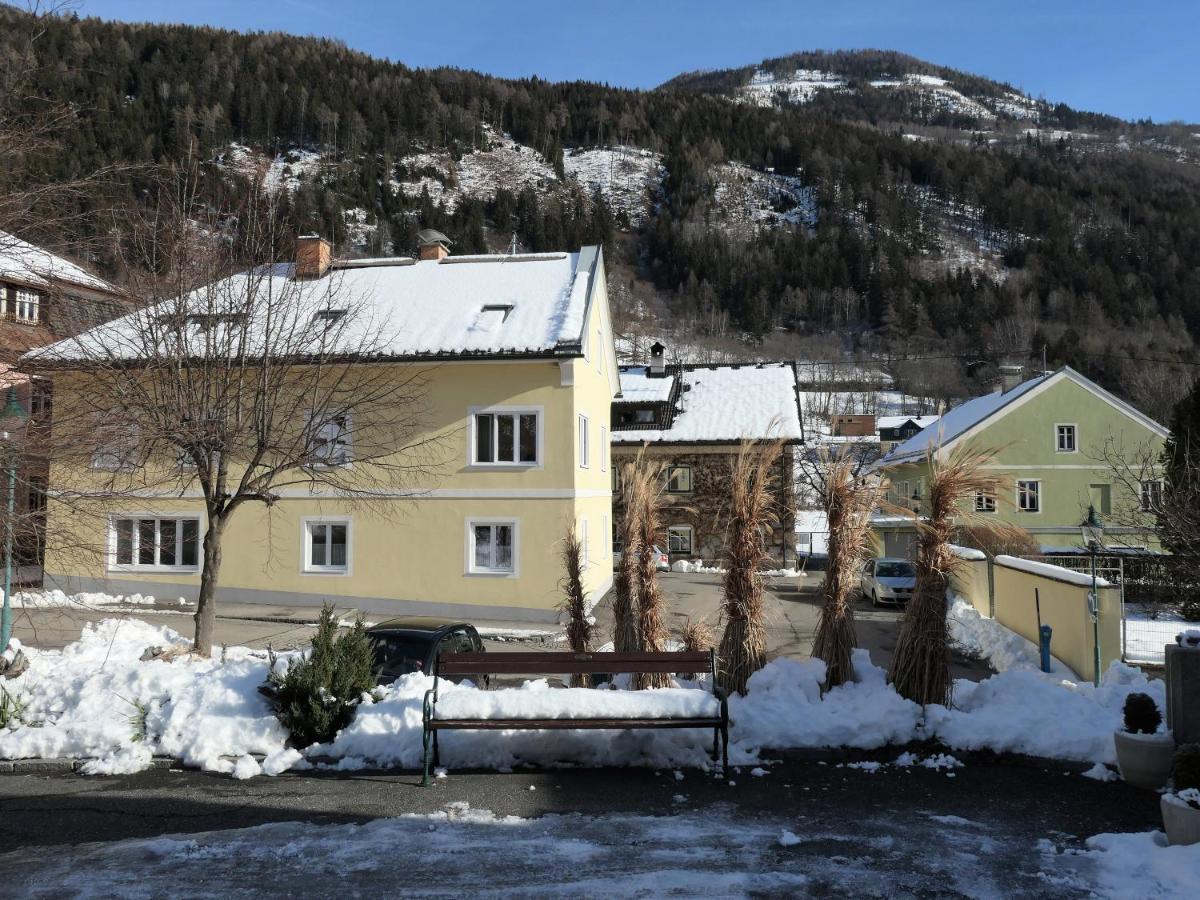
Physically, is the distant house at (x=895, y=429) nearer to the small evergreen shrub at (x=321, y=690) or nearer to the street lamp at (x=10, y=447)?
the small evergreen shrub at (x=321, y=690)

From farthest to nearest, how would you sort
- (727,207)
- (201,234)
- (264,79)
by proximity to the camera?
(727,207)
(264,79)
(201,234)

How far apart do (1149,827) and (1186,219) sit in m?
161

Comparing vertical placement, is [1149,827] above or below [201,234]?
below

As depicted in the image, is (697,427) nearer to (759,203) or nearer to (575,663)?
(575,663)

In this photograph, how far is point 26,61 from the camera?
25.3 ft

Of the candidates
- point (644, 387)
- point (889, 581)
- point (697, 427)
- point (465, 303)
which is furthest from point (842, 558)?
point (644, 387)

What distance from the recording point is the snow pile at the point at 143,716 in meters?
7.71

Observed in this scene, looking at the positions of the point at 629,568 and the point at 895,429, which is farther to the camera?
the point at 895,429

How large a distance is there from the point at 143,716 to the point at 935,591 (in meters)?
7.79

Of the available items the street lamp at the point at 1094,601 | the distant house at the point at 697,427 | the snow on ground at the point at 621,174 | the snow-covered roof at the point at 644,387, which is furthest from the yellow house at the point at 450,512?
the snow on ground at the point at 621,174

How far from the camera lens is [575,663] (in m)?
7.87

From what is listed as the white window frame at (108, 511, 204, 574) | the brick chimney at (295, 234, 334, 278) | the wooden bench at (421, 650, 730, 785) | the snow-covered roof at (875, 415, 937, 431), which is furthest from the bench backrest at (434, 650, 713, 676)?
the snow-covered roof at (875, 415, 937, 431)

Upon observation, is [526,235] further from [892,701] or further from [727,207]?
[892,701]

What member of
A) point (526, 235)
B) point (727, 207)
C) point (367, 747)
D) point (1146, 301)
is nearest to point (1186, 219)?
point (1146, 301)
